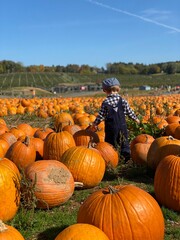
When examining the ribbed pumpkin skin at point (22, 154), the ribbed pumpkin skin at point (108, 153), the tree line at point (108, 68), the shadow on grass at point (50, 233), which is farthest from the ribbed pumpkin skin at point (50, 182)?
the tree line at point (108, 68)

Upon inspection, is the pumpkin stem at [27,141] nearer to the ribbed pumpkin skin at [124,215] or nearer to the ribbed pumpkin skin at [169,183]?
the ribbed pumpkin skin at [169,183]

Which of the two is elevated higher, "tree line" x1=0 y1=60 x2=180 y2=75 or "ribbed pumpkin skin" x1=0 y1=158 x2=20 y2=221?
"tree line" x1=0 y1=60 x2=180 y2=75

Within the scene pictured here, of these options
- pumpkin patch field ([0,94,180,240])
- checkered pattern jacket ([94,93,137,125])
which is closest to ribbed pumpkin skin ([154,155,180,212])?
pumpkin patch field ([0,94,180,240])

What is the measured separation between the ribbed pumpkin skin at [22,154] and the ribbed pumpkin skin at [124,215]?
2482 mm

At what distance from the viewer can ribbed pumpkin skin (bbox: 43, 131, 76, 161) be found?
6.32 m

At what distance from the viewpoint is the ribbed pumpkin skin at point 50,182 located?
457cm

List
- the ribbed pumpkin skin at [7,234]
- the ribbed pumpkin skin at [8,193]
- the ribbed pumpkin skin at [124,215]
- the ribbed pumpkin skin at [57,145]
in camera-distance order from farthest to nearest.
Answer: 1. the ribbed pumpkin skin at [57,145]
2. the ribbed pumpkin skin at [8,193]
3. the ribbed pumpkin skin at [124,215]
4. the ribbed pumpkin skin at [7,234]

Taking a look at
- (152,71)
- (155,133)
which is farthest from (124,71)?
(155,133)

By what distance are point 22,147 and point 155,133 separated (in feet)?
11.7

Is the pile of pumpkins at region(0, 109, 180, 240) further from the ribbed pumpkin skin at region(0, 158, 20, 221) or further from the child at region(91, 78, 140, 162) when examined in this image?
the child at region(91, 78, 140, 162)

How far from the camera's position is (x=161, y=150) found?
604cm

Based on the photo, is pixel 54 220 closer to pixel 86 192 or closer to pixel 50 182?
pixel 50 182

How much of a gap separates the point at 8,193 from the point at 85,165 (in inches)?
57.5

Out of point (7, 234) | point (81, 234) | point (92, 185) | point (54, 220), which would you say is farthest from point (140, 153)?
point (7, 234)
